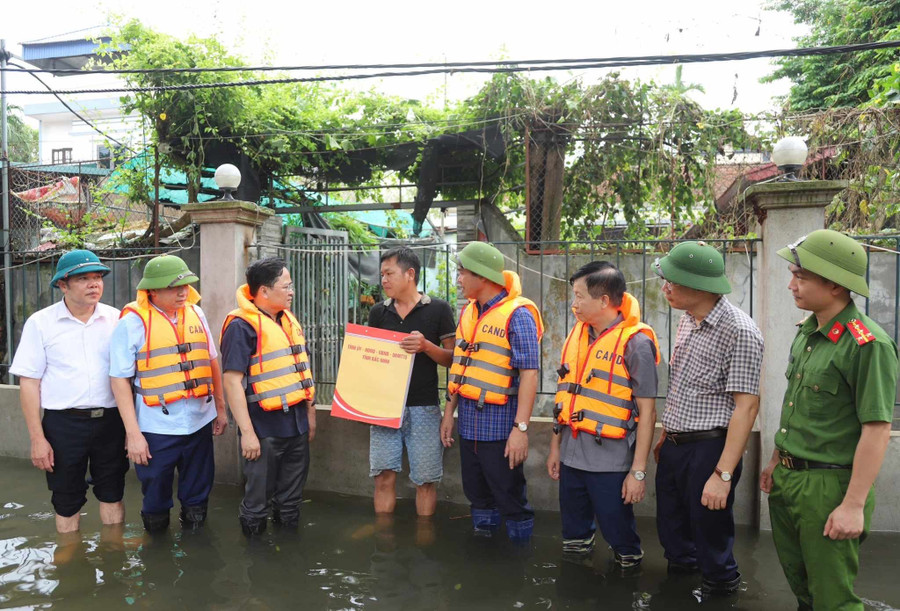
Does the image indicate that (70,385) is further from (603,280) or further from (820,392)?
(820,392)

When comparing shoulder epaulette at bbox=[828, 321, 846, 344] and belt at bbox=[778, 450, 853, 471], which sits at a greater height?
shoulder epaulette at bbox=[828, 321, 846, 344]

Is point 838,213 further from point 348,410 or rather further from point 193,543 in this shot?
point 193,543

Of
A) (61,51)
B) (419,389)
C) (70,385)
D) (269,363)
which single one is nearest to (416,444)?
(419,389)

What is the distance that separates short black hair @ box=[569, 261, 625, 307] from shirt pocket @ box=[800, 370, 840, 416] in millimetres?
1109

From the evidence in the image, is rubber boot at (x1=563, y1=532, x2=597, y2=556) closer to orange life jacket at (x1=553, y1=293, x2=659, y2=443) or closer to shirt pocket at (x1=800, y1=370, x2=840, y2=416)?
orange life jacket at (x1=553, y1=293, x2=659, y2=443)

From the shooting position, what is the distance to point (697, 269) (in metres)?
3.37

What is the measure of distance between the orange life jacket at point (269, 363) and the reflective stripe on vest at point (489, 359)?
110cm

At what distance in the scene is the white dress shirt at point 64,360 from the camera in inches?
165

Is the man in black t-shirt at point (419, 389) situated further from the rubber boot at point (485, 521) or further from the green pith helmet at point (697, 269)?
the green pith helmet at point (697, 269)

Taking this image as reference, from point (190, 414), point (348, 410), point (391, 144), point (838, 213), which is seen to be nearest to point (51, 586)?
point (190, 414)

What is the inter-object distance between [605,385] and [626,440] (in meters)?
0.32

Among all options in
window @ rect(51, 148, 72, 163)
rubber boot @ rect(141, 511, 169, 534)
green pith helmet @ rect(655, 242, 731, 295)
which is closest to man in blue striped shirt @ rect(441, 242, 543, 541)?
green pith helmet @ rect(655, 242, 731, 295)

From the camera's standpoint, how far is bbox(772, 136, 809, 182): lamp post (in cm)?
438

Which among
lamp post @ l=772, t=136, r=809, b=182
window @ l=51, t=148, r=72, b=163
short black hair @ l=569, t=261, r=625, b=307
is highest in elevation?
window @ l=51, t=148, r=72, b=163
